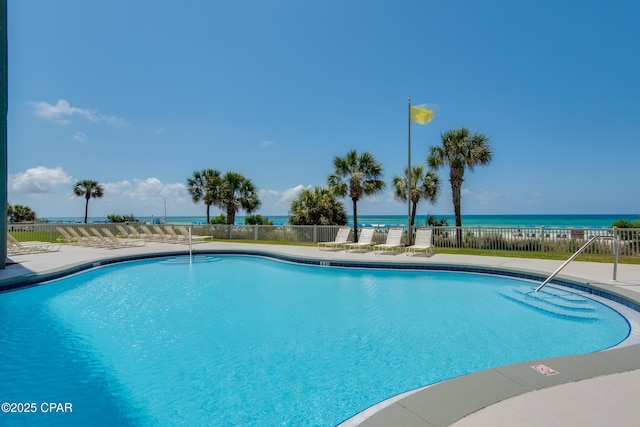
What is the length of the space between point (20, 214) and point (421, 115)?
119 feet

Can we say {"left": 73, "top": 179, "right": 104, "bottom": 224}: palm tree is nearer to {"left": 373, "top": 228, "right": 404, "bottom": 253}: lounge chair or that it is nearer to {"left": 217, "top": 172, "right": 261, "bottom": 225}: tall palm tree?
{"left": 217, "top": 172, "right": 261, "bottom": 225}: tall palm tree

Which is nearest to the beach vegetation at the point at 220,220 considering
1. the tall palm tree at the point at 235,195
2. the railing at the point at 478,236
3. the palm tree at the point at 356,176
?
the tall palm tree at the point at 235,195

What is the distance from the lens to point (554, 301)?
6.59 meters

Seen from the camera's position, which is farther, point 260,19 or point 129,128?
point 129,128

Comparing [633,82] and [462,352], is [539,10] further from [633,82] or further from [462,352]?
[462,352]

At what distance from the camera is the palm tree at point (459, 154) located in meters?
15.4

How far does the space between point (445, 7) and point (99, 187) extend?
3286 centimetres

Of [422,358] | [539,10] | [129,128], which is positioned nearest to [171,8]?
[129,128]

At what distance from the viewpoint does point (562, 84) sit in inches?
616

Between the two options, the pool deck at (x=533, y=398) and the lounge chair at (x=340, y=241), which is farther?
the lounge chair at (x=340, y=241)

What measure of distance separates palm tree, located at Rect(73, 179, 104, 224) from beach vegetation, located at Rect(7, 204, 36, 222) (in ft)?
14.1

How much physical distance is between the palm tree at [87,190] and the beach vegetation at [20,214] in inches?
169

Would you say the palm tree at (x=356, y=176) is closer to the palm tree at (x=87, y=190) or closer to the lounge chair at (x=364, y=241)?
the lounge chair at (x=364, y=241)

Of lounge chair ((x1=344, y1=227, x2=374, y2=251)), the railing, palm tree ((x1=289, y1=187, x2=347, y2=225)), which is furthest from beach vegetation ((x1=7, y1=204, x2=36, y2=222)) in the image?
lounge chair ((x1=344, y1=227, x2=374, y2=251))
